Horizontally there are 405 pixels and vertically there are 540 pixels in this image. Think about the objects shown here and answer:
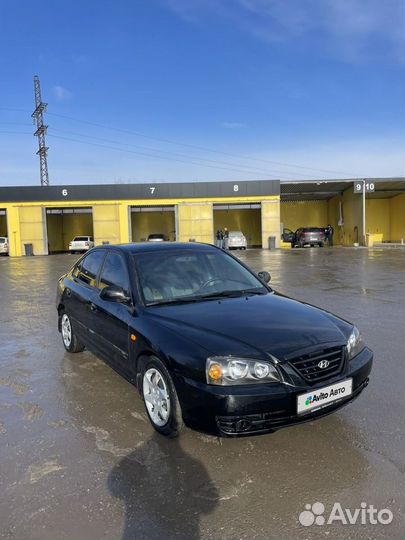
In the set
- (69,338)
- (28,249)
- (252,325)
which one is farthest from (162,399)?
(28,249)

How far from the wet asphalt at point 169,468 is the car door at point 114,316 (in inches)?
19.1

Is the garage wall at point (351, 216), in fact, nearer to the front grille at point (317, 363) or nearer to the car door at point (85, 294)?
the car door at point (85, 294)

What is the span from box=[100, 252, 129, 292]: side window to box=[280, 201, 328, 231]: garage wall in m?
41.6

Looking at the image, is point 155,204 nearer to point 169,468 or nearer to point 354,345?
point 354,345

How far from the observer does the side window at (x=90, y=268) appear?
5167 mm

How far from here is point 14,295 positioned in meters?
12.0

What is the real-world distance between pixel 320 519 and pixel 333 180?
33295mm

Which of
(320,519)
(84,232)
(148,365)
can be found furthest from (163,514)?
(84,232)

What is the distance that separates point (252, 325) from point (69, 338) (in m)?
3.26

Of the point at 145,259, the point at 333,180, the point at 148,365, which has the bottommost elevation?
the point at 148,365

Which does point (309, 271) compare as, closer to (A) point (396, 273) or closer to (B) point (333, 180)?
(A) point (396, 273)

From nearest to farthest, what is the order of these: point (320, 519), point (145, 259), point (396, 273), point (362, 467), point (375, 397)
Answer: point (320, 519) → point (362, 467) → point (375, 397) → point (145, 259) → point (396, 273)

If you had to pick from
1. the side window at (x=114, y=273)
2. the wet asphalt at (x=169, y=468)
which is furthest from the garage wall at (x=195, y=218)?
the wet asphalt at (x=169, y=468)

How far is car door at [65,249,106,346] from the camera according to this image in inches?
195
